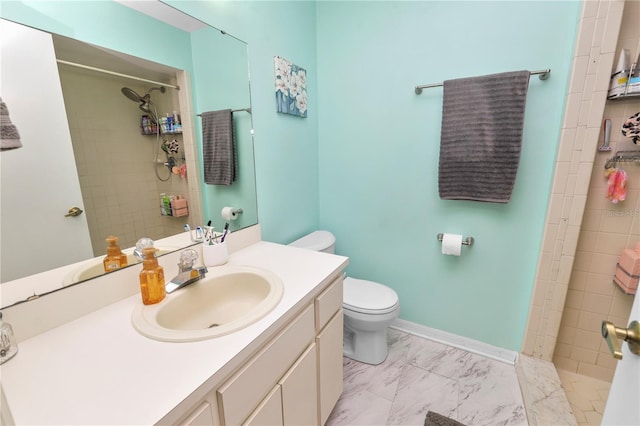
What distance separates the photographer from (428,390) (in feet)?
5.08

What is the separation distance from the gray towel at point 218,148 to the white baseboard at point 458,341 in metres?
1.62

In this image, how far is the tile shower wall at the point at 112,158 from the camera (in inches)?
32.9

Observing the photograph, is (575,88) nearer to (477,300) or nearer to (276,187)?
(477,300)

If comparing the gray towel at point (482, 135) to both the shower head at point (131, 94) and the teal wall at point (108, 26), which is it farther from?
the shower head at point (131, 94)

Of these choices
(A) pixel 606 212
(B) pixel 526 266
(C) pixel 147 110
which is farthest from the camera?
(B) pixel 526 266

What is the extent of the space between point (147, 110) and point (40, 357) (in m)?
0.80

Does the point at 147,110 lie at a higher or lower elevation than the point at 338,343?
higher

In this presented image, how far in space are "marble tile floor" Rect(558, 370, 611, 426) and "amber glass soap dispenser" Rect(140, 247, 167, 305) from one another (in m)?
2.00

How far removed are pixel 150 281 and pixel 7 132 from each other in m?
0.53

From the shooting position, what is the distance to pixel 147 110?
3.30 feet

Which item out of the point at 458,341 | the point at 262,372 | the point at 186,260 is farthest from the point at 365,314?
the point at 186,260

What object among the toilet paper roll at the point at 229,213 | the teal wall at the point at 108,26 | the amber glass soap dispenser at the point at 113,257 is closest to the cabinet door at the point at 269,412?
the amber glass soap dispenser at the point at 113,257

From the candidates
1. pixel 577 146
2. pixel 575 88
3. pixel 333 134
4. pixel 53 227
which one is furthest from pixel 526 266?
pixel 53 227

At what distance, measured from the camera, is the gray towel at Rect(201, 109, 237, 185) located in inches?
48.9
